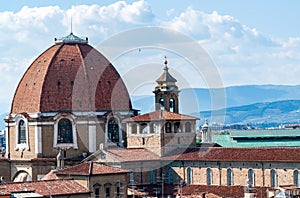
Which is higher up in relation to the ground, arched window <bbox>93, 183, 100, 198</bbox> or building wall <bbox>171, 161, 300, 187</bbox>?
building wall <bbox>171, 161, 300, 187</bbox>

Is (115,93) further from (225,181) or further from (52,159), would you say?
(225,181)

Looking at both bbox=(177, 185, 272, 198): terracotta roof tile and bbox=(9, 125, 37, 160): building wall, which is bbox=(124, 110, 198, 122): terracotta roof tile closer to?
bbox=(177, 185, 272, 198): terracotta roof tile

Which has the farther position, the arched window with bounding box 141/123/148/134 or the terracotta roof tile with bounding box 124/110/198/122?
the arched window with bounding box 141/123/148/134

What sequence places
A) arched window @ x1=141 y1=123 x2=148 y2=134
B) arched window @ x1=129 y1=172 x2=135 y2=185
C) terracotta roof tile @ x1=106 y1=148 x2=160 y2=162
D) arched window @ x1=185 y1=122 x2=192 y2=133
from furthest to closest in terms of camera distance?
arched window @ x1=185 y1=122 x2=192 y2=133 < arched window @ x1=141 y1=123 x2=148 y2=134 < terracotta roof tile @ x1=106 y1=148 x2=160 y2=162 < arched window @ x1=129 y1=172 x2=135 y2=185

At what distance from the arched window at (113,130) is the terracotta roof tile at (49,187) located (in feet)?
60.5

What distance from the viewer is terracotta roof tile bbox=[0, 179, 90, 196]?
68.6 m

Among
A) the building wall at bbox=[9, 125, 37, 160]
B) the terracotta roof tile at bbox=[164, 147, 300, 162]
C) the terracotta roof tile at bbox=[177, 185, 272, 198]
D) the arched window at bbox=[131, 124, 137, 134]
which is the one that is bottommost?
the terracotta roof tile at bbox=[177, 185, 272, 198]

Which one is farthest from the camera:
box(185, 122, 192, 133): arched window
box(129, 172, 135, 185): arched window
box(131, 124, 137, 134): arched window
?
box(131, 124, 137, 134): arched window

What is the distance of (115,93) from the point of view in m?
92.1

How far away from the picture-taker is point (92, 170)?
2918 inches

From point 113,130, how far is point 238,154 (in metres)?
15.7

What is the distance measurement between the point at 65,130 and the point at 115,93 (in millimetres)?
5933

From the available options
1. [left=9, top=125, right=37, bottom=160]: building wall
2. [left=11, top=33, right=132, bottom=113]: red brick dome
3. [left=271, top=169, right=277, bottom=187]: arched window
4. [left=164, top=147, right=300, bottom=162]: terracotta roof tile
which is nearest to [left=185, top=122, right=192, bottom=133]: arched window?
[left=164, top=147, right=300, bottom=162]: terracotta roof tile

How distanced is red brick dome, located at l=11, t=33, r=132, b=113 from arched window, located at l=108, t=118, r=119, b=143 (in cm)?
115
